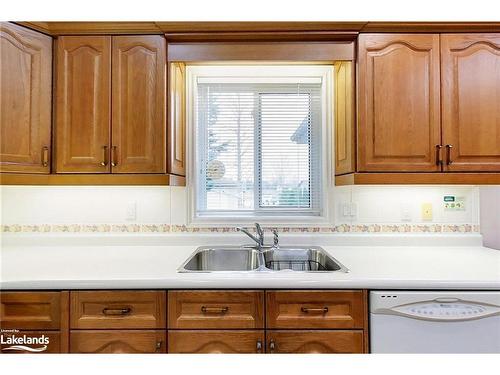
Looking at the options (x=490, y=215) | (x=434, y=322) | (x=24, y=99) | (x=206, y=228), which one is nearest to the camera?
(x=434, y=322)

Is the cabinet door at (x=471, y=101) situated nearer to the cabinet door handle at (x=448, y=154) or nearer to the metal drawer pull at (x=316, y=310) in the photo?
the cabinet door handle at (x=448, y=154)

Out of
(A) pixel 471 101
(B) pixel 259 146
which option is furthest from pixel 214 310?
(A) pixel 471 101

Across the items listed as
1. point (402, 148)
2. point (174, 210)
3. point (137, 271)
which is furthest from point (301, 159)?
point (137, 271)

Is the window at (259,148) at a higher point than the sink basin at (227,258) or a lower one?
higher

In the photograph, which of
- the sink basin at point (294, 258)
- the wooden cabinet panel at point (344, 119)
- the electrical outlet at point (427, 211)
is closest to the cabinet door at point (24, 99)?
the sink basin at point (294, 258)

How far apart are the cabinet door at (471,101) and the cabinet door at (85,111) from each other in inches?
70.0

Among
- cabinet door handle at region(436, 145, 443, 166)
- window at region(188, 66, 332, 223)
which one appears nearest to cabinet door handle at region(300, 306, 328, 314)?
window at region(188, 66, 332, 223)

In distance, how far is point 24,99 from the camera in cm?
161

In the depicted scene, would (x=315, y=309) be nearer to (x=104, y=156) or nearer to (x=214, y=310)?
(x=214, y=310)

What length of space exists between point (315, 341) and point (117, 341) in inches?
33.1

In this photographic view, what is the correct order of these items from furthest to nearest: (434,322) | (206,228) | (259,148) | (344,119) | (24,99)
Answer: (259,148), (206,228), (344,119), (24,99), (434,322)

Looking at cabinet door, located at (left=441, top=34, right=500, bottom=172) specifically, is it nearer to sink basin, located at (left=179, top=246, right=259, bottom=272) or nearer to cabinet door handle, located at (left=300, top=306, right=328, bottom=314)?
cabinet door handle, located at (left=300, top=306, right=328, bottom=314)

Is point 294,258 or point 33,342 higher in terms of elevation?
point 294,258

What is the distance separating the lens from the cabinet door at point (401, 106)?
162 cm
